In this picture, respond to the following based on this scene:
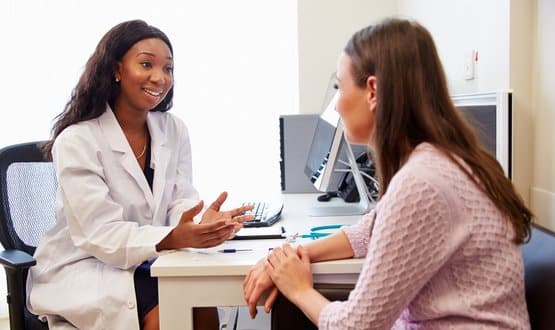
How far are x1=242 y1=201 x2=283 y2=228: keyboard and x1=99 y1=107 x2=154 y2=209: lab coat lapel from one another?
0.28 m

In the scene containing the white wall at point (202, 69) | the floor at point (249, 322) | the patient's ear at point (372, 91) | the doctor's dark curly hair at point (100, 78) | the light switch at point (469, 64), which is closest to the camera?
the patient's ear at point (372, 91)

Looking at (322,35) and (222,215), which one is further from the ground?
(322,35)

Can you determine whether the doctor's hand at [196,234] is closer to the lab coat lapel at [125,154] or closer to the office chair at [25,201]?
the lab coat lapel at [125,154]

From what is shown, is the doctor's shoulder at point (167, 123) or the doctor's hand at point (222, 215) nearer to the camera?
the doctor's hand at point (222, 215)

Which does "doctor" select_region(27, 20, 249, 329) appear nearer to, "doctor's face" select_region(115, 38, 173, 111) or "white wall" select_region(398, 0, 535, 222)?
"doctor's face" select_region(115, 38, 173, 111)

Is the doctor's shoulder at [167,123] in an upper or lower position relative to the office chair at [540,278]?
upper

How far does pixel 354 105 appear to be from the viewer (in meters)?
0.88

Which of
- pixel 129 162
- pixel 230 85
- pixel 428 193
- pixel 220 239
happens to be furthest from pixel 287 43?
pixel 428 193

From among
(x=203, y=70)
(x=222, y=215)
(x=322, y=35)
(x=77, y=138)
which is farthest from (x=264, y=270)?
(x=322, y=35)

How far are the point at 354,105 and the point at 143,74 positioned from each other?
728 mm

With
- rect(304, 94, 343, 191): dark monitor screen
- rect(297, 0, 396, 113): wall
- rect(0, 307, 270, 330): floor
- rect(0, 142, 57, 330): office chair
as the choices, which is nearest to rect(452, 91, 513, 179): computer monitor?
rect(304, 94, 343, 191): dark monitor screen

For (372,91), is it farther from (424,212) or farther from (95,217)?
(95,217)

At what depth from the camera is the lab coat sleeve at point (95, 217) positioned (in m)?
1.17

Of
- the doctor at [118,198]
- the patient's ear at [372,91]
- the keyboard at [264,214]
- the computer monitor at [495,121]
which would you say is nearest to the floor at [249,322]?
the keyboard at [264,214]
